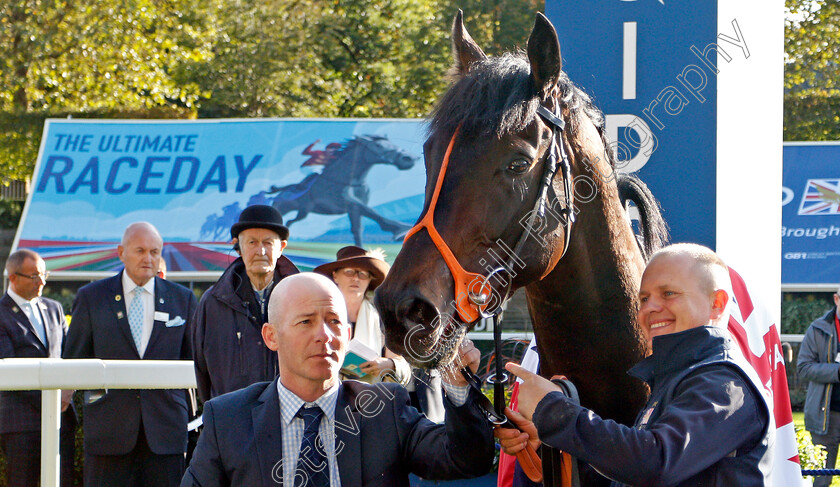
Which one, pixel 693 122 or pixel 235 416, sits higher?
pixel 693 122

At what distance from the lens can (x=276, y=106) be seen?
61.4 ft

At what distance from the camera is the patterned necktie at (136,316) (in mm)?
4690

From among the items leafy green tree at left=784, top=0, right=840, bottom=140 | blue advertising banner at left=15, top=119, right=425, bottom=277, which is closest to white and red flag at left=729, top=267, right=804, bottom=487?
blue advertising banner at left=15, top=119, right=425, bottom=277

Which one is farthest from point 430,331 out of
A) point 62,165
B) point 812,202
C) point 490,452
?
point 62,165

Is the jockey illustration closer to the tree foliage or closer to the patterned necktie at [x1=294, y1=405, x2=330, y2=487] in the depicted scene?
the tree foliage

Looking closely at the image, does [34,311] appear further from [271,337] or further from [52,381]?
[271,337]

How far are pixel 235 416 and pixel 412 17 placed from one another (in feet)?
63.7

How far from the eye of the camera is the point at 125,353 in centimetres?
460

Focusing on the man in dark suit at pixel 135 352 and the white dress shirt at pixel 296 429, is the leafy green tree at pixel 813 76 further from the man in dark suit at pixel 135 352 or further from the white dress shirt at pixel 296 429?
the white dress shirt at pixel 296 429

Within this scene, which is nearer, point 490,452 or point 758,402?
point 758,402

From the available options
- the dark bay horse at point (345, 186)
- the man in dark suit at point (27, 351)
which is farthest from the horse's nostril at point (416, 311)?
the dark bay horse at point (345, 186)

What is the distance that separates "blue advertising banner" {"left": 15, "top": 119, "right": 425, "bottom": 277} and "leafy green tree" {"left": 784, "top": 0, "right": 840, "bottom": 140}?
18.3ft

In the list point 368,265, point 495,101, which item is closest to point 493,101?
point 495,101

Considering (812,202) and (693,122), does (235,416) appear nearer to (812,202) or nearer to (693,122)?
(693,122)
